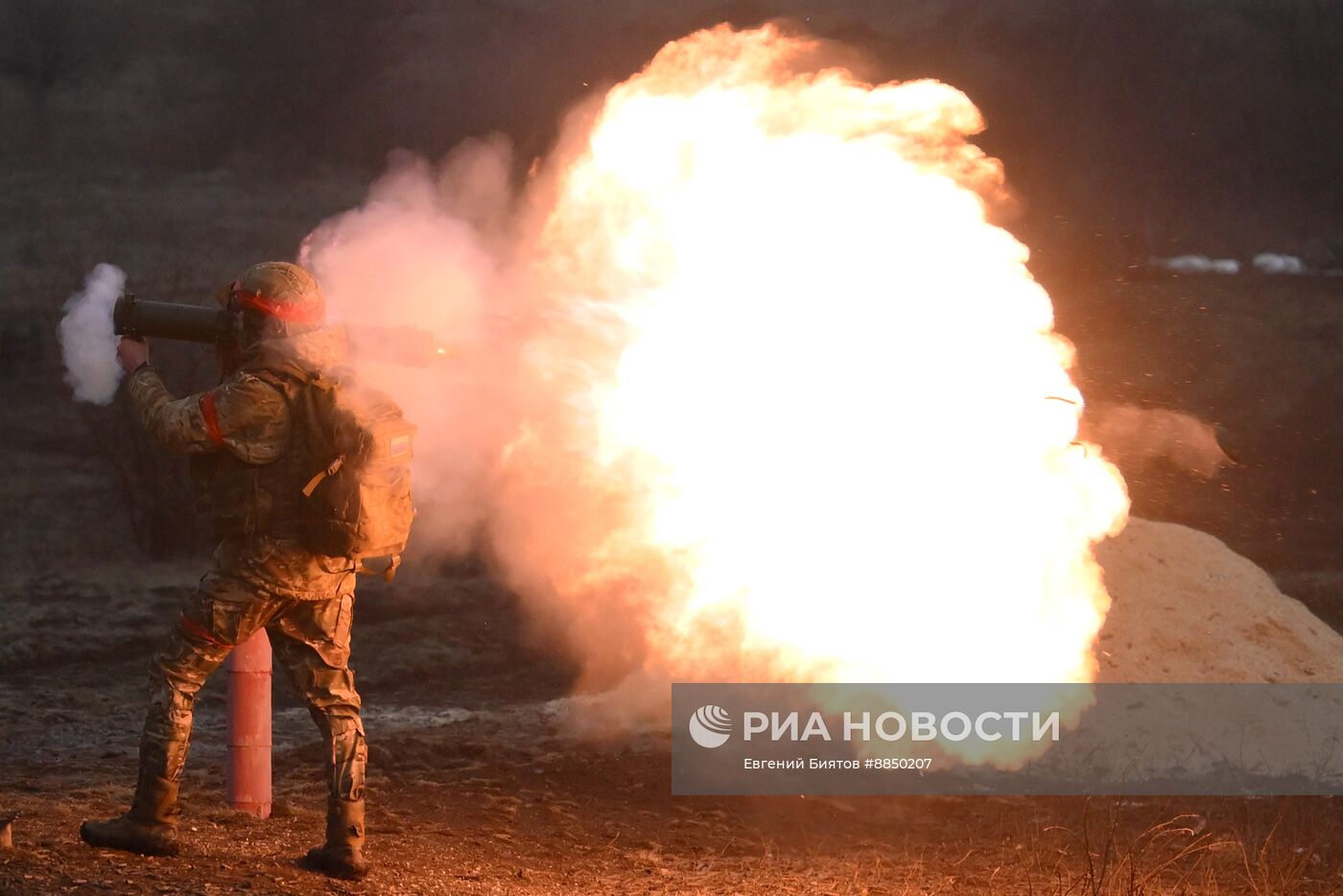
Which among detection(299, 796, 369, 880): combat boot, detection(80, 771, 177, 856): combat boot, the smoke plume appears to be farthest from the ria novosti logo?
the smoke plume

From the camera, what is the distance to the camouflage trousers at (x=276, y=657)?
5348 millimetres

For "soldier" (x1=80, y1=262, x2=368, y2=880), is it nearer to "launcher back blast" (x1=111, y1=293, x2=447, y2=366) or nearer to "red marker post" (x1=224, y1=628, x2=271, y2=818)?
"launcher back blast" (x1=111, y1=293, x2=447, y2=366)

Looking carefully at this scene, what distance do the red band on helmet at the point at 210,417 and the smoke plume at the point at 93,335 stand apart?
1088 mm

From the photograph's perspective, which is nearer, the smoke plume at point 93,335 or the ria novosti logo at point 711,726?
the smoke plume at point 93,335

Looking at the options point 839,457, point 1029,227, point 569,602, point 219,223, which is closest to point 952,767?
point 839,457

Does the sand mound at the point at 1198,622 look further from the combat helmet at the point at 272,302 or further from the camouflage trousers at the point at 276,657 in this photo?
the combat helmet at the point at 272,302

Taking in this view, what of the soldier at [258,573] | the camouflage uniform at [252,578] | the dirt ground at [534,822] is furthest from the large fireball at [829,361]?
the camouflage uniform at [252,578]

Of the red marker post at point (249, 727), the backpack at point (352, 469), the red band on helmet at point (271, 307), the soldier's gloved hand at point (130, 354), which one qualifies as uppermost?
the red band on helmet at point (271, 307)

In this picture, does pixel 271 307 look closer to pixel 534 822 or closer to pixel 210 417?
pixel 210 417

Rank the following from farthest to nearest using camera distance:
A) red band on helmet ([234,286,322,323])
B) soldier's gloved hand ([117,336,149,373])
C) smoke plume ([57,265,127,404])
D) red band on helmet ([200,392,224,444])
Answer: smoke plume ([57,265,127,404]), soldier's gloved hand ([117,336,149,373]), red band on helmet ([234,286,322,323]), red band on helmet ([200,392,224,444])

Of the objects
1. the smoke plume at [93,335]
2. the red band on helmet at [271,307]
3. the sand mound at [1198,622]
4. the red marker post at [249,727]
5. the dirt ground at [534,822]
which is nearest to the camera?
the red band on helmet at [271,307]

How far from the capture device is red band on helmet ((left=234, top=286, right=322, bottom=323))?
5.51 metres

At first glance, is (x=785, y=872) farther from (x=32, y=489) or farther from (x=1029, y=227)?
(x=1029, y=227)

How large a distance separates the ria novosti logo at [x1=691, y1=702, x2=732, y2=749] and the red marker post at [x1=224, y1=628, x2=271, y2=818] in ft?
10.2
